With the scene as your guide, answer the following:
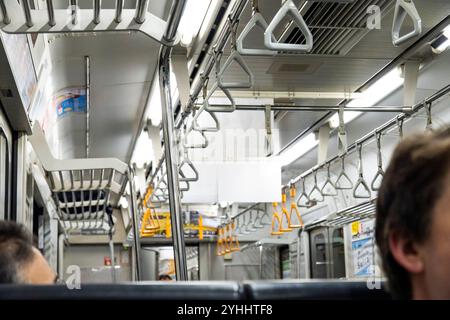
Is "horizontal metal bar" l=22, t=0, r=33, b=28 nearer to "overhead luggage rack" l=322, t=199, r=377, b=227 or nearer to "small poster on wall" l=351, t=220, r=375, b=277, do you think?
"overhead luggage rack" l=322, t=199, r=377, b=227

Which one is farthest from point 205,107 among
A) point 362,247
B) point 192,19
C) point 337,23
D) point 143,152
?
point 143,152

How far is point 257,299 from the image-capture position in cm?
98

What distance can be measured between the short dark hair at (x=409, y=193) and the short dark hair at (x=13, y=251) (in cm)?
84

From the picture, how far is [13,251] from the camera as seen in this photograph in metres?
1.40

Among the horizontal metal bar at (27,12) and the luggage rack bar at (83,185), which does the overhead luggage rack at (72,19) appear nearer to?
the horizontal metal bar at (27,12)

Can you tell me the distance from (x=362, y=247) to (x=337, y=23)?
348cm

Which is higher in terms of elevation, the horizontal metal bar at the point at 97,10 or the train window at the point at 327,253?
the horizontal metal bar at the point at 97,10

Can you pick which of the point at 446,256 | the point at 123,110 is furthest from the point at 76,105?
the point at 446,256

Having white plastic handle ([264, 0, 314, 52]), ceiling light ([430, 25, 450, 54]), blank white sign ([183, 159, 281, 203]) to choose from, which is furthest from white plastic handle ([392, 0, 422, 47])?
blank white sign ([183, 159, 281, 203])

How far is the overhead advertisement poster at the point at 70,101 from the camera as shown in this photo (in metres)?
5.43

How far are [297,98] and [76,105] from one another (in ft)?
6.67

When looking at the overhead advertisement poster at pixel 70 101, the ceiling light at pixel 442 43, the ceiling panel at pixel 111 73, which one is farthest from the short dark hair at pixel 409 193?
the overhead advertisement poster at pixel 70 101
